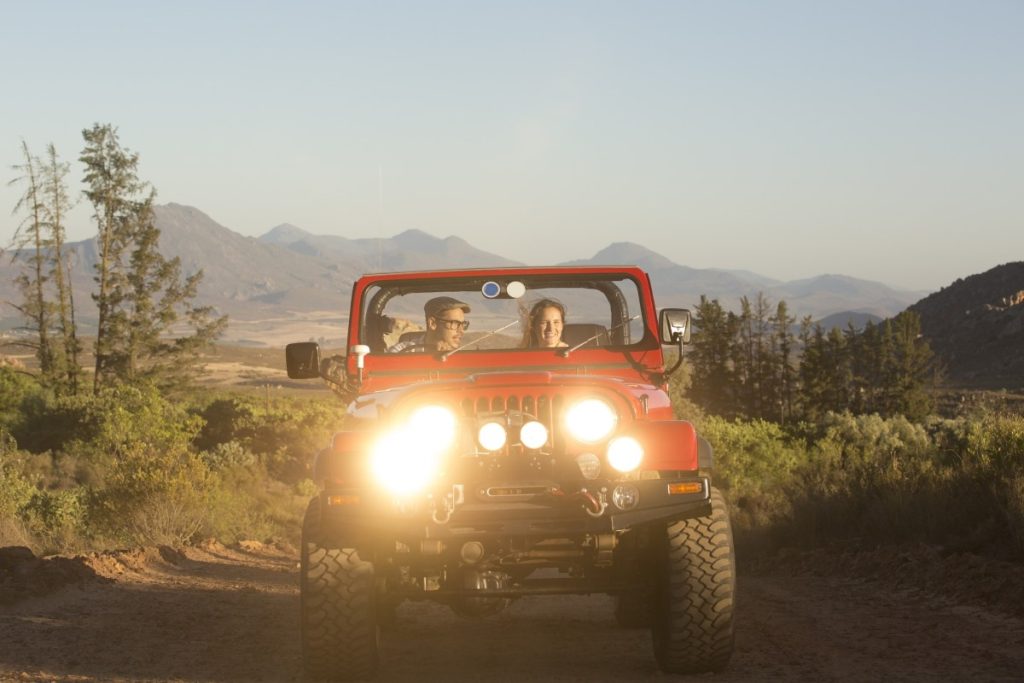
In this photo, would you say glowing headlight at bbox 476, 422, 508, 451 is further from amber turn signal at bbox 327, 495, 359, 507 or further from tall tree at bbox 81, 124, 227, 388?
tall tree at bbox 81, 124, 227, 388

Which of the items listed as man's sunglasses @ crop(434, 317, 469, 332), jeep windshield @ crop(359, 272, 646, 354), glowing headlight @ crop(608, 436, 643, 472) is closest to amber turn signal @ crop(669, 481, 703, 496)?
glowing headlight @ crop(608, 436, 643, 472)

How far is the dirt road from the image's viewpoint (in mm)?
7977

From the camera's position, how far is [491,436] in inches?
280

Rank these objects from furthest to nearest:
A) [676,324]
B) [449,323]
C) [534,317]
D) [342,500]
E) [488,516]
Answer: [449,323]
[534,317]
[676,324]
[342,500]
[488,516]

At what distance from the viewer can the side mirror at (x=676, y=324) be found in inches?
345

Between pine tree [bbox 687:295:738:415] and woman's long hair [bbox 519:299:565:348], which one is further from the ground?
woman's long hair [bbox 519:299:565:348]

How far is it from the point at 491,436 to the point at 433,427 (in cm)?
39

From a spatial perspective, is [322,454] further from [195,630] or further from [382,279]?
[195,630]

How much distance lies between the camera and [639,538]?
24.5 feet

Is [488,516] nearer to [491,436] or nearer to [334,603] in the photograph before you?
[491,436]

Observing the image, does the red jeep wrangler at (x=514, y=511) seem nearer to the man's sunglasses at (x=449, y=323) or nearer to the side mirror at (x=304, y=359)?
the side mirror at (x=304, y=359)

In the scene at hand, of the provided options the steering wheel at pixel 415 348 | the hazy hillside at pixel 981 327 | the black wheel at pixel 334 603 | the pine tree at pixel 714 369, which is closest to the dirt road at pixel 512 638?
the black wheel at pixel 334 603

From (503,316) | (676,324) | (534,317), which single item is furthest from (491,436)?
(503,316)

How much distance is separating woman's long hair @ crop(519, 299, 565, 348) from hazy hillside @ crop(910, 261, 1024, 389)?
11580cm
